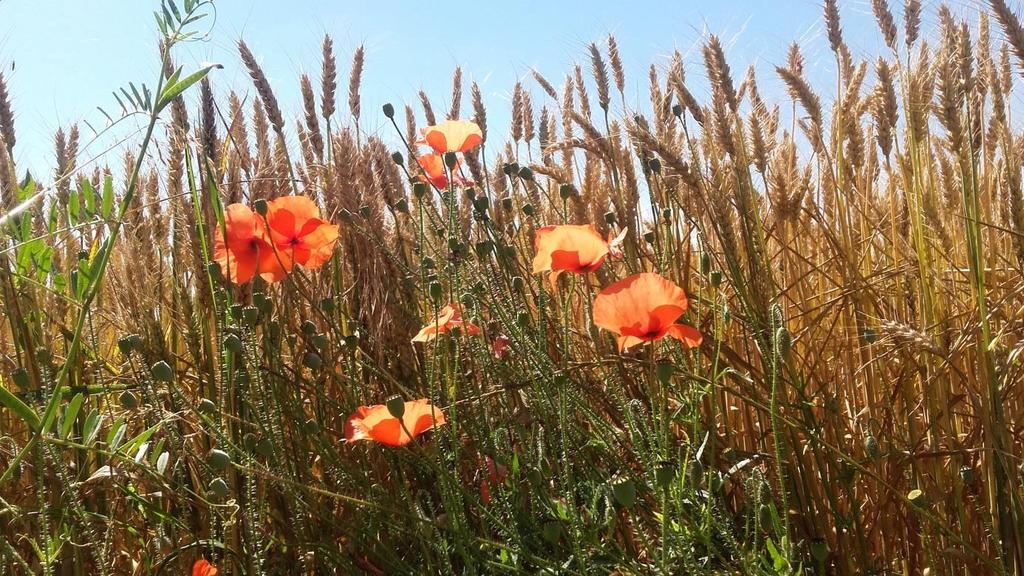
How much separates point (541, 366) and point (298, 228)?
44 cm

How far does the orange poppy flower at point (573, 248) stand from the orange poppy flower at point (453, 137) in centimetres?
39

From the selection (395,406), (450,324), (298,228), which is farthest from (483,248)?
(395,406)

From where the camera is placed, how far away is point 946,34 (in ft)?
4.66

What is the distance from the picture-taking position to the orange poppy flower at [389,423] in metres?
1.15

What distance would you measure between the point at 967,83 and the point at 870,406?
20.0 inches

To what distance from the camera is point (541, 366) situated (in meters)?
1.18

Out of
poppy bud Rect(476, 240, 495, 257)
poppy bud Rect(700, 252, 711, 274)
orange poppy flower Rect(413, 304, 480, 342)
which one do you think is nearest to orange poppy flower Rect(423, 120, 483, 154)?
poppy bud Rect(476, 240, 495, 257)

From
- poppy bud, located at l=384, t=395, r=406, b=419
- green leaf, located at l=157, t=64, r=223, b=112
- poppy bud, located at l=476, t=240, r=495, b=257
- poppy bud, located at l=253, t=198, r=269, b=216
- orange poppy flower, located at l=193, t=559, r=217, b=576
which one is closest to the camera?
green leaf, located at l=157, t=64, r=223, b=112

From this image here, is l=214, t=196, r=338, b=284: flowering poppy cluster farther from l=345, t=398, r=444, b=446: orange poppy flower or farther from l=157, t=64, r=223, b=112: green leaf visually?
l=157, t=64, r=223, b=112: green leaf

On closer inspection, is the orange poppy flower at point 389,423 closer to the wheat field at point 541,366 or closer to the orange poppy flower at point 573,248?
the wheat field at point 541,366

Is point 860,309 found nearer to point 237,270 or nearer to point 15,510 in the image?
point 237,270

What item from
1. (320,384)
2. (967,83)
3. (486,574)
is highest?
(967,83)

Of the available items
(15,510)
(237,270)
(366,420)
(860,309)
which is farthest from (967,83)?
(15,510)

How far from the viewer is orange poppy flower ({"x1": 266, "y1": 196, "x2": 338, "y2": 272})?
1.30 m
